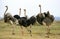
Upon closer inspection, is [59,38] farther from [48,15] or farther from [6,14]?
[6,14]

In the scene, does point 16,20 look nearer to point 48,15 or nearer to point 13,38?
point 48,15

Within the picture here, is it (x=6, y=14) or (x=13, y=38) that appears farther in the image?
(x=6, y=14)

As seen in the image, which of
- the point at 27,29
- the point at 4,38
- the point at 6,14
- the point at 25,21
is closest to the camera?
the point at 4,38

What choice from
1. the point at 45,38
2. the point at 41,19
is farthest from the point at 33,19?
the point at 45,38

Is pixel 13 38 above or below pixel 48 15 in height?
below

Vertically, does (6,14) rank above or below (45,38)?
above

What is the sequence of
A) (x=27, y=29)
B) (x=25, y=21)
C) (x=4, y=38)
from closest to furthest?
(x=4, y=38)
(x=25, y=21)
(x=27, y=29)

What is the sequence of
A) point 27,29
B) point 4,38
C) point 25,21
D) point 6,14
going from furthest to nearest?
1. point 6,14
2. point 27,29
3. point 25,21
4. point 4,38

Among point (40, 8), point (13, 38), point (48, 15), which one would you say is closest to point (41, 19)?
point (48, 15)

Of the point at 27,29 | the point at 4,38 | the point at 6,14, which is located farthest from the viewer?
the point at 6,14

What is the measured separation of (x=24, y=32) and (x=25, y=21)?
1.44 metres

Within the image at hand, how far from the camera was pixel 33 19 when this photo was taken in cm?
1816

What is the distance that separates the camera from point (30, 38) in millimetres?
15883

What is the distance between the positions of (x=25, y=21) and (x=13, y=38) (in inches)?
88.7
